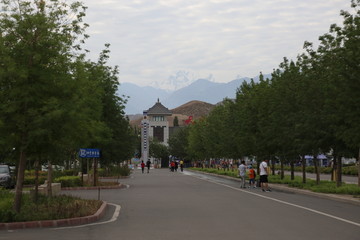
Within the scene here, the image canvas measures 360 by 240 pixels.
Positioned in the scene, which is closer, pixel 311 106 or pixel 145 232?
pixel 145 232

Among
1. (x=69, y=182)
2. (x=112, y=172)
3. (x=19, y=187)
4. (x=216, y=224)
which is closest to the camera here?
(x=216, y=224)

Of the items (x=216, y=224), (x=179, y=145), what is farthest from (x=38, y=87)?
(x=179, y=145)

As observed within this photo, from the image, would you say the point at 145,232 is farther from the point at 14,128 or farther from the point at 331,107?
the point at 331,107

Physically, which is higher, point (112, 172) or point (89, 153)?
point (89, 153)

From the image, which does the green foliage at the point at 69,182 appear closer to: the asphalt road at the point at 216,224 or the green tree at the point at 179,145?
the asphalt road at the point at 216,224

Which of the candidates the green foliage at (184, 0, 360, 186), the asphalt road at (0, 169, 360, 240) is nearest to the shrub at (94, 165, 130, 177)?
the green foliage at (184, 0, 360, 186)

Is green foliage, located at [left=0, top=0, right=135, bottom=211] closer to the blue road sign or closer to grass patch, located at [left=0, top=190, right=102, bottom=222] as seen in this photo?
grass patch, located at [left=0, top=190, right=102, bottom=222]

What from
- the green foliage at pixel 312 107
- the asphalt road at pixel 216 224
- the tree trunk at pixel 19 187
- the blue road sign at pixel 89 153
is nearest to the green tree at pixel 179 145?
the green foliage at pixel 312 107

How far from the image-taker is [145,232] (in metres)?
13.2

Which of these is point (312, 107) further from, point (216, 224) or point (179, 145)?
point (179, 145)

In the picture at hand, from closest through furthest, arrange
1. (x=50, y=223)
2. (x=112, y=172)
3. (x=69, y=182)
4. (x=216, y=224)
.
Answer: (x=50, y=223)
(x=216, y=224)
(x=69, y=182)
(x=112, y=172)

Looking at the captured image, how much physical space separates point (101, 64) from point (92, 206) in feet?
64.5

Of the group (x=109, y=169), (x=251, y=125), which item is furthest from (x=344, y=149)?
(x=109, y=169)

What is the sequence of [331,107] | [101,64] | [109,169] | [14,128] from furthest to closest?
[109,169], [101,64], [331,107], [14,128]
